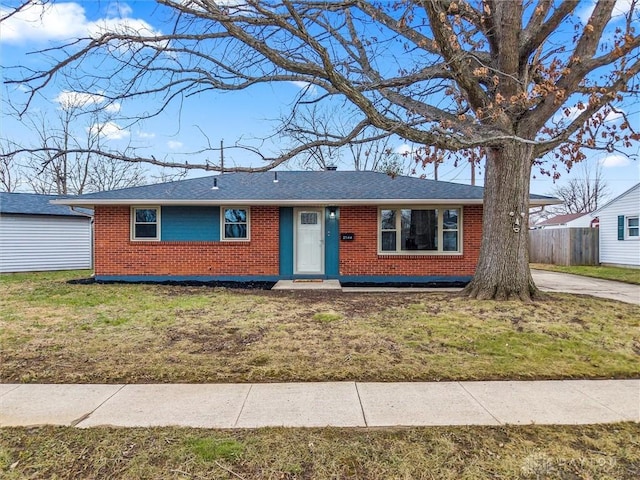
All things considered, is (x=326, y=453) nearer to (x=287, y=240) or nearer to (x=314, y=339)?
(x=314, y=339)

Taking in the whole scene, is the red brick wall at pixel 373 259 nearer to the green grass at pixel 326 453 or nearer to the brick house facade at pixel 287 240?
the brick house facade at pixel 287 240

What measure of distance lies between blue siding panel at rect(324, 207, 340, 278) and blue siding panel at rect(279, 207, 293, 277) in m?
1.06

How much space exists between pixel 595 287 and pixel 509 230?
17.2ft

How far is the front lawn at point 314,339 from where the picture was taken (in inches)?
164

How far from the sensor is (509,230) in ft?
25.1

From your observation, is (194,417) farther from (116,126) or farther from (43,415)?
(116,126)

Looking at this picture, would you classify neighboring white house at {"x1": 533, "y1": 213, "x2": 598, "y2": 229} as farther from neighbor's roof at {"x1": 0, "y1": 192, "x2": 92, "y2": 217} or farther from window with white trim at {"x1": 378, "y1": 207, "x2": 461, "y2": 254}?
neighbor's roof at {"x1": 0, "y1": 192, "x2": 92, "y2": 217}

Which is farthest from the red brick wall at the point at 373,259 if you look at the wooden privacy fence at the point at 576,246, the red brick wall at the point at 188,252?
the wooden privacy fence at the point at 576,246

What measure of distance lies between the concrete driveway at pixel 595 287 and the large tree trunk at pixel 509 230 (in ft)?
9.19

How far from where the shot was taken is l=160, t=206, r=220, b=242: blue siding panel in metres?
11.5

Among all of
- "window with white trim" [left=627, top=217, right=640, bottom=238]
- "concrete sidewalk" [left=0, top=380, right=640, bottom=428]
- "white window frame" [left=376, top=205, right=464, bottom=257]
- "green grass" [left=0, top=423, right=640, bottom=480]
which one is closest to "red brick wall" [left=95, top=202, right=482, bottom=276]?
"white window frame" [left=376, top=205, right=464, bottom=257]

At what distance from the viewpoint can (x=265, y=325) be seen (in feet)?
19.9

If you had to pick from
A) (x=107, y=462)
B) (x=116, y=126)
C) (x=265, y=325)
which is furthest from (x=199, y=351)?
(x=116, y=126)

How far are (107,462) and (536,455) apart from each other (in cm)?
284
